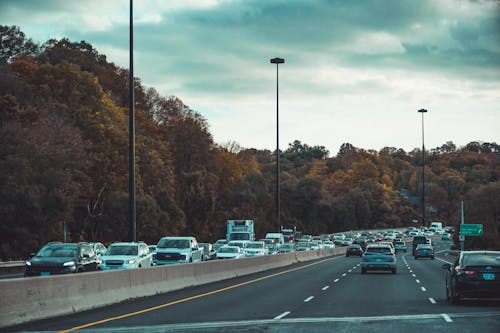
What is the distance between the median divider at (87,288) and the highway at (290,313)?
377 mm

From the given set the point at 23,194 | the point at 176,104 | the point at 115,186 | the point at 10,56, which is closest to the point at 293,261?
the point at 23,194

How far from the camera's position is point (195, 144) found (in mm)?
112625

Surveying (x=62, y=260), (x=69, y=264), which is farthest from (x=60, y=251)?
(x=69, y=264)

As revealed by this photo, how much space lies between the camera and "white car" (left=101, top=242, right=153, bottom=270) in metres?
33.2

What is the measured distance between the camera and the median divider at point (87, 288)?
16.8 m

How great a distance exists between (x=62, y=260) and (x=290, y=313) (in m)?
12.1

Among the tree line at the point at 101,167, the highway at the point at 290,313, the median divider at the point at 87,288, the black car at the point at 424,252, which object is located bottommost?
the black car at the point at 424,252

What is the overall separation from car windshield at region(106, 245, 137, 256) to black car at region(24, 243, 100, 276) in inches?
97.0

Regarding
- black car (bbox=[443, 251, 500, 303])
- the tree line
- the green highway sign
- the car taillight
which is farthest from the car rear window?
the green highway sign

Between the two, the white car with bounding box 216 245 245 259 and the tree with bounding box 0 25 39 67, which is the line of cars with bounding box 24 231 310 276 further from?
the tree with bounding box 0 25 39 67

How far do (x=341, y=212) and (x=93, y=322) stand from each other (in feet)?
495

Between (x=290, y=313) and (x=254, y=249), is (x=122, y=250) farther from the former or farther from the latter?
(x=254, y=249)

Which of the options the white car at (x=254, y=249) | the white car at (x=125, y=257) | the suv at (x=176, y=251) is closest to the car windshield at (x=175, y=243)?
the suv at (x=176, y=251)

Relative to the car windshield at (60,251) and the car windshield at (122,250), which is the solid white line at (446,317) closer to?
the car windshield at (60,251)
